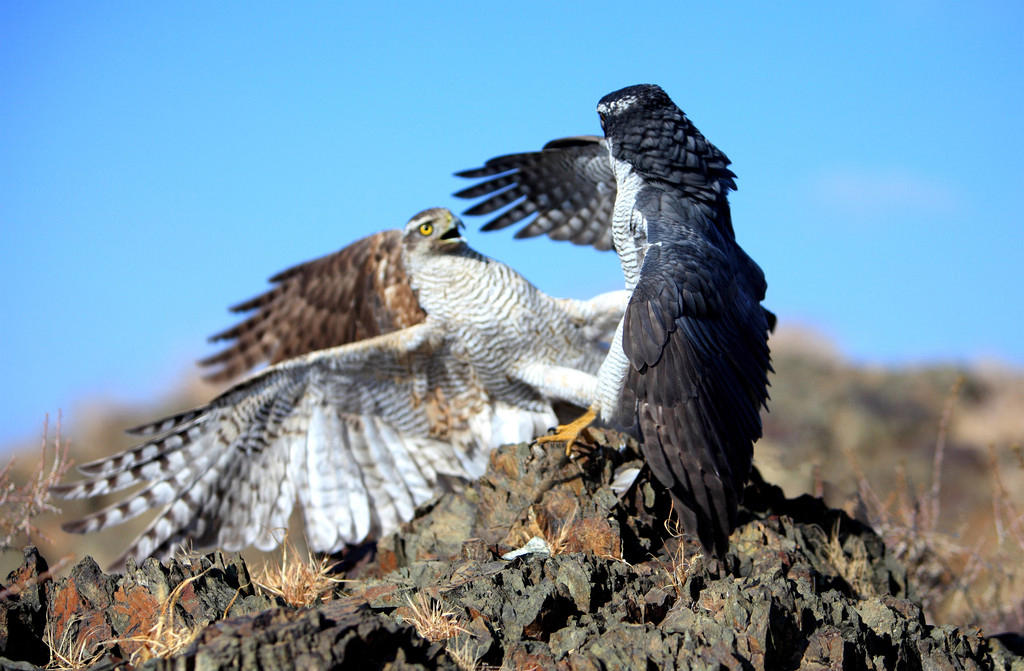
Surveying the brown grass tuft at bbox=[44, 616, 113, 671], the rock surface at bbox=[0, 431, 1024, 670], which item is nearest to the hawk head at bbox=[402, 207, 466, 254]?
the rock surface at bbox=[0, 431, 1024, 670]

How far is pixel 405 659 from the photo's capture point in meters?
3.10

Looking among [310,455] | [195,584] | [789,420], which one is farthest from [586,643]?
[789,420]

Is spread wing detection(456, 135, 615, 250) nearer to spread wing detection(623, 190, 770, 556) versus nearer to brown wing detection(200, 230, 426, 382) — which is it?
brown wing detection(200, 230, 426, 382)

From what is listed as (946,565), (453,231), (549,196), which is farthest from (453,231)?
(946,565)

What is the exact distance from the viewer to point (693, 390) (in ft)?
12.8

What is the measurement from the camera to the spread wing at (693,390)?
3.89 m

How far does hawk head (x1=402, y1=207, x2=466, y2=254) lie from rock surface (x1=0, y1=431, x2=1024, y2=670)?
204 cm

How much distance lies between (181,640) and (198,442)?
3353 mm

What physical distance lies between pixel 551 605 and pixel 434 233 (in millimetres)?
3628

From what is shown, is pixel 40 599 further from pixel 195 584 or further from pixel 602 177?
pixel 602 177

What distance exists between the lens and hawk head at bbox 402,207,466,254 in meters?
6.55

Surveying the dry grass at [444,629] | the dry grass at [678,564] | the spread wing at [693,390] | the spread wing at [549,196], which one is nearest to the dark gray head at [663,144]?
the spread wing at [693,390]

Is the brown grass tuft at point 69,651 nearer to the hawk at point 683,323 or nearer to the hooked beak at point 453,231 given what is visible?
the hawk at point 683,323

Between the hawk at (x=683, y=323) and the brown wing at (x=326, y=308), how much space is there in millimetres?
2639
